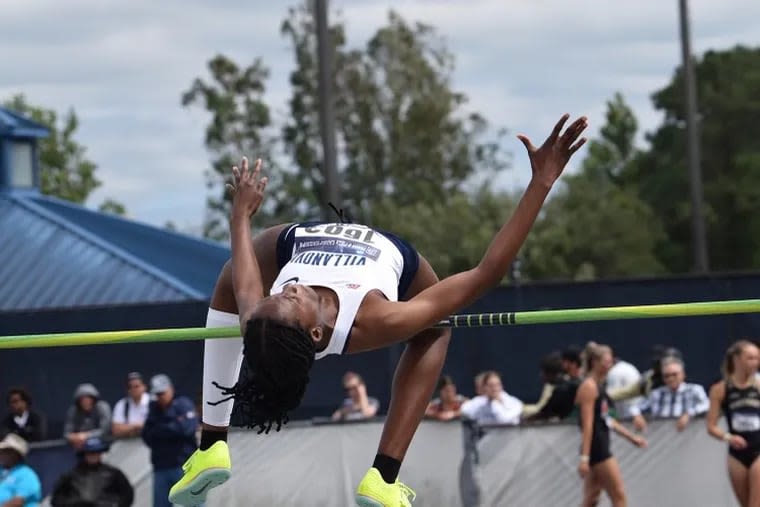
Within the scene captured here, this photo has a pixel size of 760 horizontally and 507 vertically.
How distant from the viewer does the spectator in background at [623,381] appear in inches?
533

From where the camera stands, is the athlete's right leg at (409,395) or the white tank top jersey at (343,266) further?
the athlete's right leg at (409,395)

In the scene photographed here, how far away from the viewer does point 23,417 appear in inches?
527

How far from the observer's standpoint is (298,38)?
2018 inches

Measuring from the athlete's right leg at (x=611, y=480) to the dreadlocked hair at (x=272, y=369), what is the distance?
581cm

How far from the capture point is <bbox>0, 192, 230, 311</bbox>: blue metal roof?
21734 millimetres

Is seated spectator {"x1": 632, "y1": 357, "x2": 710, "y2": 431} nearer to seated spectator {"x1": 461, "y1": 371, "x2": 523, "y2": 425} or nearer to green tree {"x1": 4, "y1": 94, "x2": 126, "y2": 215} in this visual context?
seated spectator {"x1": 461, "y1": 371, "x2": 523, "y2": 425}

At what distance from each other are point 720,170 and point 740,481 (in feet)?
145

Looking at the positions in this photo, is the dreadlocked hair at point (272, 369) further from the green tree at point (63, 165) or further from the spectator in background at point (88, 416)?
the green tree at point (63, 165)

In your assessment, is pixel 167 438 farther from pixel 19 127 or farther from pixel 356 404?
pixel 19 127

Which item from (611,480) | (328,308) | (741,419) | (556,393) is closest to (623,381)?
(556,393)

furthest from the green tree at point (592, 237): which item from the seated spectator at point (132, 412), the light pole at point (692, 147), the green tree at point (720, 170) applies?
the seated spectator at point (132, 412)

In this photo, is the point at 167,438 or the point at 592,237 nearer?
the point at 167,438

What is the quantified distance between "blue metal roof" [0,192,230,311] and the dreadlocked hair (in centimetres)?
1418

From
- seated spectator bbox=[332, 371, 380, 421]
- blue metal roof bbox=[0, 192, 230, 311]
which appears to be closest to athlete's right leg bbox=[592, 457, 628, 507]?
seated spectator bbox=[332, 371, 380, 421]
